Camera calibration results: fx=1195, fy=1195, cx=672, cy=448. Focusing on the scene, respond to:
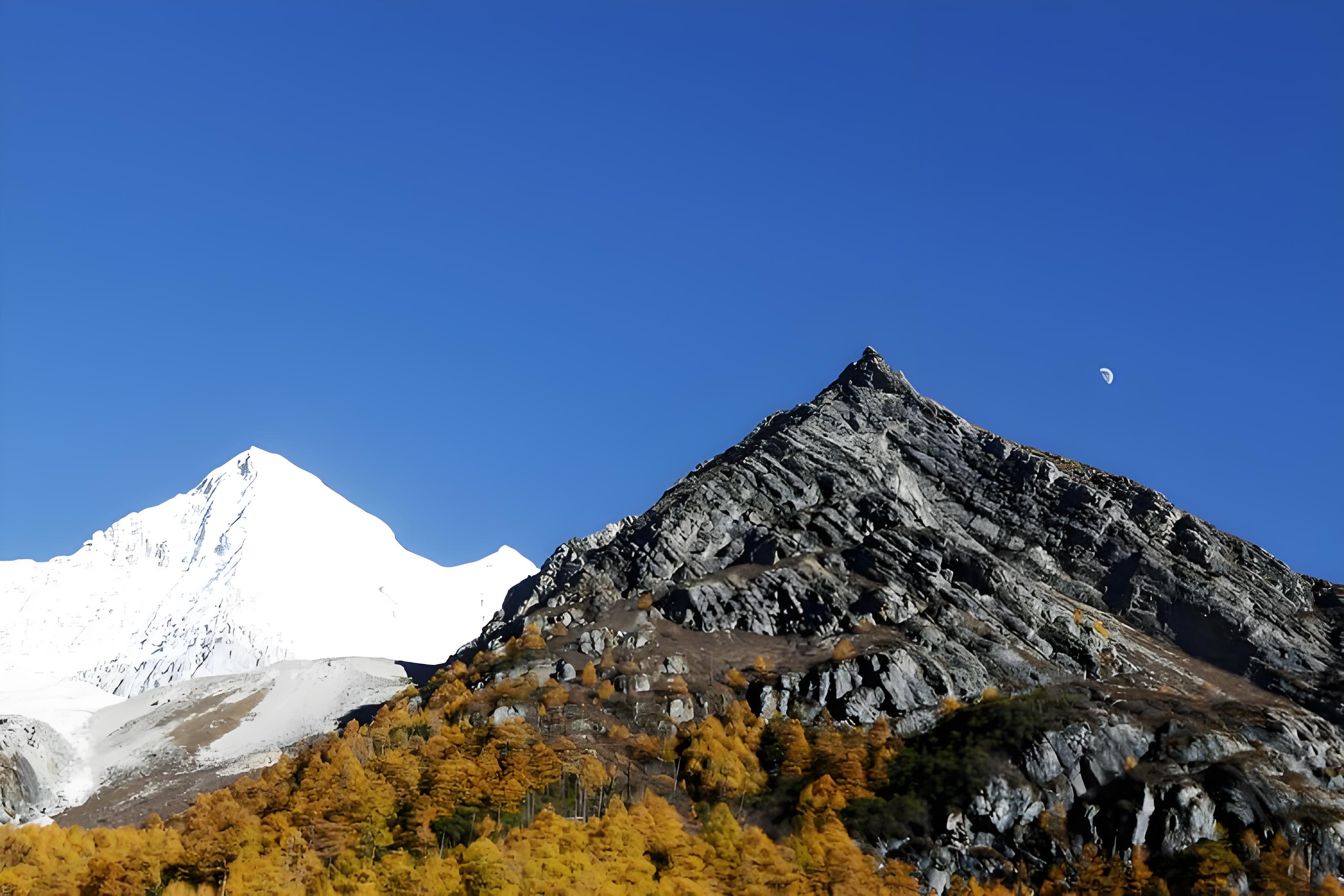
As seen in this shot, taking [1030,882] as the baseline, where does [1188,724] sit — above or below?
above

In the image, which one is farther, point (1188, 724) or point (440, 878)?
point (1188, 724)

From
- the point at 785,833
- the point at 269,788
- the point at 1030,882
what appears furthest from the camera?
the point at 269,788

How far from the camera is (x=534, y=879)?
141 metres

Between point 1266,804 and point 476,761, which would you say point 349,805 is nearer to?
point 476,761

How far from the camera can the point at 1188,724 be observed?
18338cm

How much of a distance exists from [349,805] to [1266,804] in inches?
4968

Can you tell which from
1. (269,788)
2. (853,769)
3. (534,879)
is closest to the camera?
(534,879)

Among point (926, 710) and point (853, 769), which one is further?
point (926, 710)

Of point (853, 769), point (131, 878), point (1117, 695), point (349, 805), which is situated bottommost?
point (131, 878)

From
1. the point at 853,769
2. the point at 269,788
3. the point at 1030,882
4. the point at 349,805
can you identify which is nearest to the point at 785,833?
the point at 853,769

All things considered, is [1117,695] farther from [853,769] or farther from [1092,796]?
[853,769]

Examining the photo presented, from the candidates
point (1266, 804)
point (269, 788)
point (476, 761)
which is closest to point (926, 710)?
point (1266, 804)

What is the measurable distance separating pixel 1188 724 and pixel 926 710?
39.6 metres

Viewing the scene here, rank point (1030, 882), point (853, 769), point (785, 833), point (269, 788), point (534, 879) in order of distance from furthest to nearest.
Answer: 1. point (269, 788)
2. point (853, 769)
3. point (785, 833)
4. point (1030, 882)
5. point (534, 879)
